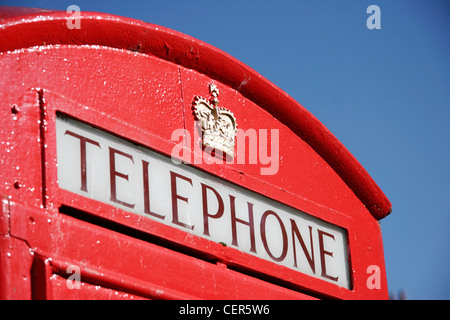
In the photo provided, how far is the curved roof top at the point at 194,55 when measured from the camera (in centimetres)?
368

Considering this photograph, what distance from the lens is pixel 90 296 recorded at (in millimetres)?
3340

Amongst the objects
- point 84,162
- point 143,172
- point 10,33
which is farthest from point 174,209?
point 10,33

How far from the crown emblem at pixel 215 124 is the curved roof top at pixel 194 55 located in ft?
0.59

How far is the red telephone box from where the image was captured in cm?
339

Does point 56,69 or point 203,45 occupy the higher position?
point 203,45

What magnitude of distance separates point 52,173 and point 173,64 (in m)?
1.07

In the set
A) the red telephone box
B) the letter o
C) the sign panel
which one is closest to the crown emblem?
the red telephone box

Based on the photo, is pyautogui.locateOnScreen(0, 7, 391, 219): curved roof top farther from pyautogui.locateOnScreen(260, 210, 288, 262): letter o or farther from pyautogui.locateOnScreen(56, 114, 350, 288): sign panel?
pyautogui.locateOnScreen(260, 210, 288, 262): letter o

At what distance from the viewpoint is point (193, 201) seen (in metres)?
4.00

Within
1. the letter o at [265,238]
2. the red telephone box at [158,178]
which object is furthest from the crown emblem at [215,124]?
the letter o at [265,238]

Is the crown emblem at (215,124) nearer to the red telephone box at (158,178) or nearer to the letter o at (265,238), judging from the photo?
the red telephone box at (158,178)

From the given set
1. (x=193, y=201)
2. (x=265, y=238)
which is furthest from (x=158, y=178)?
(x=265, y=238)
